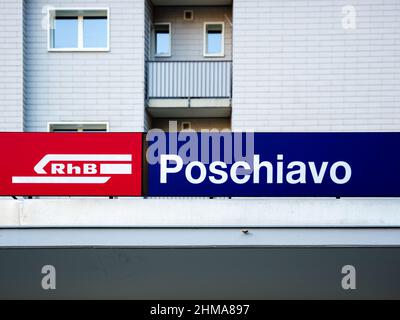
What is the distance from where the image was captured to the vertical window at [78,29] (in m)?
11.9

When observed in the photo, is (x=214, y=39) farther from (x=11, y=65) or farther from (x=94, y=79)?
(x=11, y=65)

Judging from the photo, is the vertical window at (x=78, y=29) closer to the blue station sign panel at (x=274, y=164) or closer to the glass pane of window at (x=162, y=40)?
the glass pane of window at (x=162, y=40)

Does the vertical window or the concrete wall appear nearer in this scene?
the vertical window

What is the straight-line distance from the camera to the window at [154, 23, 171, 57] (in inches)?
523

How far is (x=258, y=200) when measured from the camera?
20.9 feet

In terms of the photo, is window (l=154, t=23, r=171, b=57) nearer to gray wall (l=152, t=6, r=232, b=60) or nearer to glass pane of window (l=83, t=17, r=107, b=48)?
gray wall (l=152, t=6, r=232, b=60)

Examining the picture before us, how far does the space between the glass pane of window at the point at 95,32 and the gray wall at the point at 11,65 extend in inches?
67.0

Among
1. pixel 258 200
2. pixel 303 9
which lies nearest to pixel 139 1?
pixel 303 9

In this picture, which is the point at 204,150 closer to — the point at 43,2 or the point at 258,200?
the point at 258,200

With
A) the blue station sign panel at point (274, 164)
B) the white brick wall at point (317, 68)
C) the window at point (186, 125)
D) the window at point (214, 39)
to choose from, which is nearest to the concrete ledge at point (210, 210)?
the blue station sign panel at point (274, 164)

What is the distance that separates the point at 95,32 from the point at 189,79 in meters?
2.97

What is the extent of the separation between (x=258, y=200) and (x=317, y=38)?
6.84 m

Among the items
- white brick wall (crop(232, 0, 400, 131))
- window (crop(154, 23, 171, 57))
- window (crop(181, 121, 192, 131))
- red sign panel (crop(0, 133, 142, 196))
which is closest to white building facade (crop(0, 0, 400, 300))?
white brick wall (crop(232, 0, 400, 131))

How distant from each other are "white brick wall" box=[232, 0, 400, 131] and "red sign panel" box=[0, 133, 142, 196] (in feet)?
18.3
